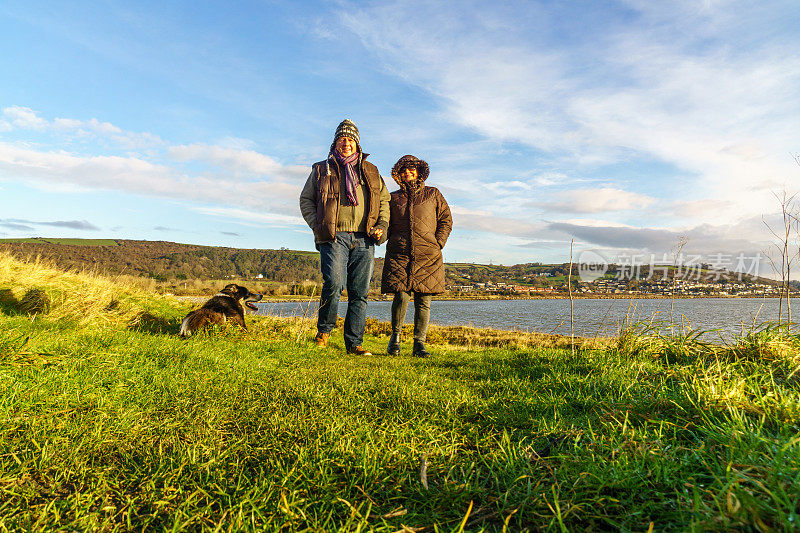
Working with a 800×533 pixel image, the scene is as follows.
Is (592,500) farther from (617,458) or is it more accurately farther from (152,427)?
(152,427)

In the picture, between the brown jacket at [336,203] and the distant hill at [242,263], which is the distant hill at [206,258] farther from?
the brown jacket at [336,203]

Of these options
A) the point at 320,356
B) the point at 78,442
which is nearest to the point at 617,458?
the point at 78,442

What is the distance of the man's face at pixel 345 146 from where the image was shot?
5875mm

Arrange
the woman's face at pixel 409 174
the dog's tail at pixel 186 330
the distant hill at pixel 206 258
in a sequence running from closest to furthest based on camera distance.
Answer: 1. the dog's tail at pixel 186 330
2. the woman's face at pixel 409 174
3. the distant hill at pixel 206 258

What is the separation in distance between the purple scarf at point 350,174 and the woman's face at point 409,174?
80cm

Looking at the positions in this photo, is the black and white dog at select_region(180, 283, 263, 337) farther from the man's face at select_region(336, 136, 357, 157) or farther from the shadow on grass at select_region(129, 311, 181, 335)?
the man's face at select_region(336, 136, 357, 157)

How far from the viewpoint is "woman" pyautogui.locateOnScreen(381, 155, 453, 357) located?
19.3 ft

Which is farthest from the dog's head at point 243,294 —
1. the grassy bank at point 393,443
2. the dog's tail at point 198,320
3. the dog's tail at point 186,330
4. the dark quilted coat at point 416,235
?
the grassy bank at point 393,443

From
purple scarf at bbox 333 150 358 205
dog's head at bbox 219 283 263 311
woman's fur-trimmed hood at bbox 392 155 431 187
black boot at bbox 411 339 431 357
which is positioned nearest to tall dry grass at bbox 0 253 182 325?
dog's head at bbox 219 283 263 311

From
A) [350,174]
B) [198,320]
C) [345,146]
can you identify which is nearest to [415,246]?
[350,174]

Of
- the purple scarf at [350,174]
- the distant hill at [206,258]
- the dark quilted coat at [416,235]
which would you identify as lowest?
the distant hill at [206,258]

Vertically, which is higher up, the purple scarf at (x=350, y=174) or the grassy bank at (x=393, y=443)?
the purple scarf at (x=350, y=174)

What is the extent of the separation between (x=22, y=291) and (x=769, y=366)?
900 centimetres

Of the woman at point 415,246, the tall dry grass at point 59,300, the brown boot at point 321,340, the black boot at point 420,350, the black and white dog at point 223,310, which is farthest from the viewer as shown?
the woman at point 415,246
